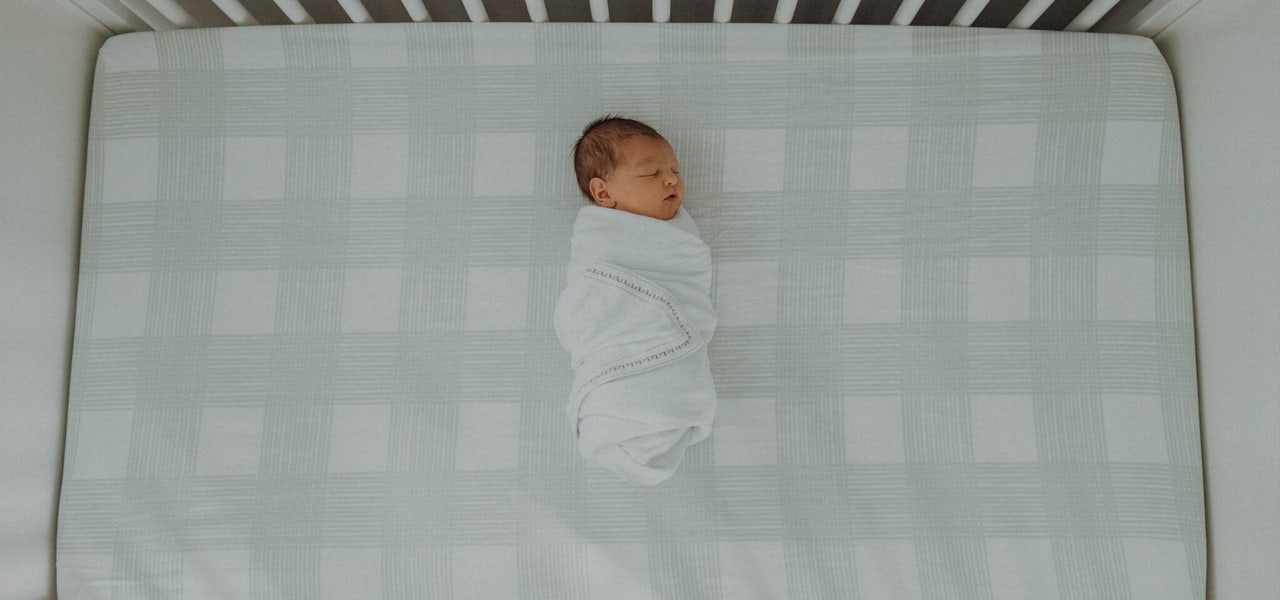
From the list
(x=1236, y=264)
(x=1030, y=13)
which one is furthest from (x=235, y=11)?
(x=1236, y=264)

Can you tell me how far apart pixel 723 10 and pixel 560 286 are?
0.48 m

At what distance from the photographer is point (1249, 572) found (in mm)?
1106

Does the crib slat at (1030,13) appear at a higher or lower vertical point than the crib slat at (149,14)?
higher

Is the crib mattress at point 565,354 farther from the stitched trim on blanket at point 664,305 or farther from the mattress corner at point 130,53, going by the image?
the stitched trim on blanket at point 664,305

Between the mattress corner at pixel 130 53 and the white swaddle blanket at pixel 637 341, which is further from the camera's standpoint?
the mattress corner at pixel 130 53

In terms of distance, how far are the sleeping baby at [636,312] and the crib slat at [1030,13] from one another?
22.4 inches

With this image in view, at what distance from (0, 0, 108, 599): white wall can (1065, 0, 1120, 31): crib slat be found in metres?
1.54

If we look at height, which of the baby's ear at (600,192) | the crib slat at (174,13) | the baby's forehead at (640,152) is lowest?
the baby's ear at (600,192)

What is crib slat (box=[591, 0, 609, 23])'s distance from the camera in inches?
45.8

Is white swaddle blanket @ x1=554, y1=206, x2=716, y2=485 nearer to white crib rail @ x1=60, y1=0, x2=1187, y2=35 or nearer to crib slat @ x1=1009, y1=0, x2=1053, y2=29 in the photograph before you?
white crib rail @ x1=60, y1=0, x2=1187, y2=35

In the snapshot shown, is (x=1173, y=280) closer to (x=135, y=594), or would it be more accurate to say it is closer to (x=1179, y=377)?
(x=1179, y=377)

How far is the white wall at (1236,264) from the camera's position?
1061mm

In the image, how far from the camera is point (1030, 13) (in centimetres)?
117

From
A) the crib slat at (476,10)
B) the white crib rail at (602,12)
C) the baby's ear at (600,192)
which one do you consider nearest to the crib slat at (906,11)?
the white crib rail at (602,12)
